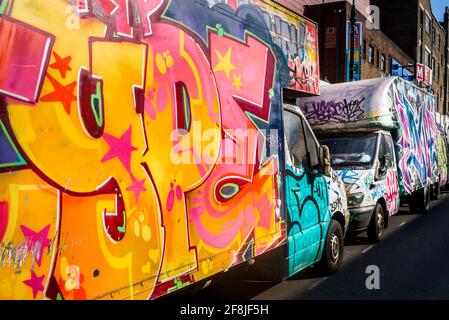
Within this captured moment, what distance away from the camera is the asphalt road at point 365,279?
5.65 metres

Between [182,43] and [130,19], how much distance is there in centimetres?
56

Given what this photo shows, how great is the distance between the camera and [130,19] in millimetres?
3092

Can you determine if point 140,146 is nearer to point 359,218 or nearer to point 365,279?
point 365,279

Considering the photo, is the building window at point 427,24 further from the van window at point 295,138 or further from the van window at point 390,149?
the van window at point 295,138

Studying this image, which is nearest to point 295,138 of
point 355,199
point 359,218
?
point 355,199

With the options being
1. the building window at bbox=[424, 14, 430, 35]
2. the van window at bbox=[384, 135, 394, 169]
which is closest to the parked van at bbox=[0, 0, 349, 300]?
the van window at bbox=[384, 135, 394, 169]

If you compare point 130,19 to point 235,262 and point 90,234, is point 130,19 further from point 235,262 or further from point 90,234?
point 235,262

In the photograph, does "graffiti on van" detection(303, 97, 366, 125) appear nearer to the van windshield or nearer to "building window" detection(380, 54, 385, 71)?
the van windshield

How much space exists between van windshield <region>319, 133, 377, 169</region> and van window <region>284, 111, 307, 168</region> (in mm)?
3148

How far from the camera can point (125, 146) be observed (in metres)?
2.98

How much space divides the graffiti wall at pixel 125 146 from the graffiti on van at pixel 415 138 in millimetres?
6838

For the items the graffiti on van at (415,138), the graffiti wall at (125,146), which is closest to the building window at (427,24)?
the graffiti on van at (415,138)

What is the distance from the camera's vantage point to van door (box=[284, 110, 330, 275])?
207 inches

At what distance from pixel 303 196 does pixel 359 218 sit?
114 inches
